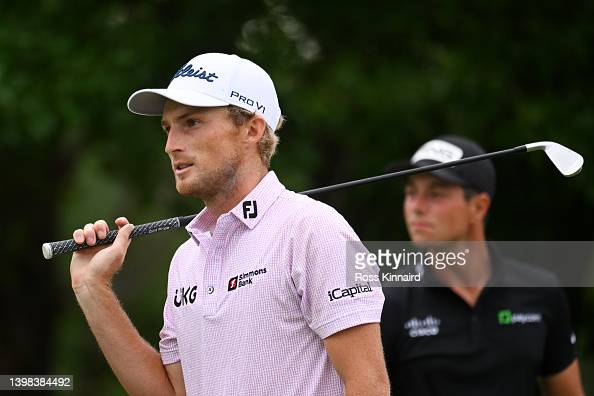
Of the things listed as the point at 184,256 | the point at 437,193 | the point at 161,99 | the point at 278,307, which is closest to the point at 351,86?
the point at 437,193

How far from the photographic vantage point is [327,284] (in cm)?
331

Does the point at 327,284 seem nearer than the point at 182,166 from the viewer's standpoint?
Yes

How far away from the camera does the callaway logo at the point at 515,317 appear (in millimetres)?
4941

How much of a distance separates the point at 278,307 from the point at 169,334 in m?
0.59

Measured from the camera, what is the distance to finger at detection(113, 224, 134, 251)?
12.1 feet

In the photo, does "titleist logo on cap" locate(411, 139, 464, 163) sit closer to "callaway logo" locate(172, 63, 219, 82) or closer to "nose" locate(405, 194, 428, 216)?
"nose" locate(405, 194, 428, 216)

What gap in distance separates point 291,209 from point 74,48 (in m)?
5.77

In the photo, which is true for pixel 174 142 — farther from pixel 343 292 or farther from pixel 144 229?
pixel 343 292

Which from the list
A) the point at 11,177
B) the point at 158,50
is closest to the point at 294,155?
the point at 158,50

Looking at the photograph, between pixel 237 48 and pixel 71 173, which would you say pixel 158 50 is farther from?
pixel 71 173

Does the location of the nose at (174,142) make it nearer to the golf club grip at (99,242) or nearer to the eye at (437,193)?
the golf club grip at (99,242)

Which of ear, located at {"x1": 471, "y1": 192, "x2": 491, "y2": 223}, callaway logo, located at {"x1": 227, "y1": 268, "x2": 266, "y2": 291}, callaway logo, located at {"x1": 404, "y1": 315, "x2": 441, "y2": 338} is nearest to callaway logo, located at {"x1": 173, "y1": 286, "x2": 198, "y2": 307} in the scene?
callaway logo, located at {"x1": 227, "y1": 268, "x2": 266, "y2": 291}

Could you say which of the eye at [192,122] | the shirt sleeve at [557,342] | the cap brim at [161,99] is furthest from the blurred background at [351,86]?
the eye at [192,122]

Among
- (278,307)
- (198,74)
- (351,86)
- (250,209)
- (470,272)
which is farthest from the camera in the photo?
(351,86)
